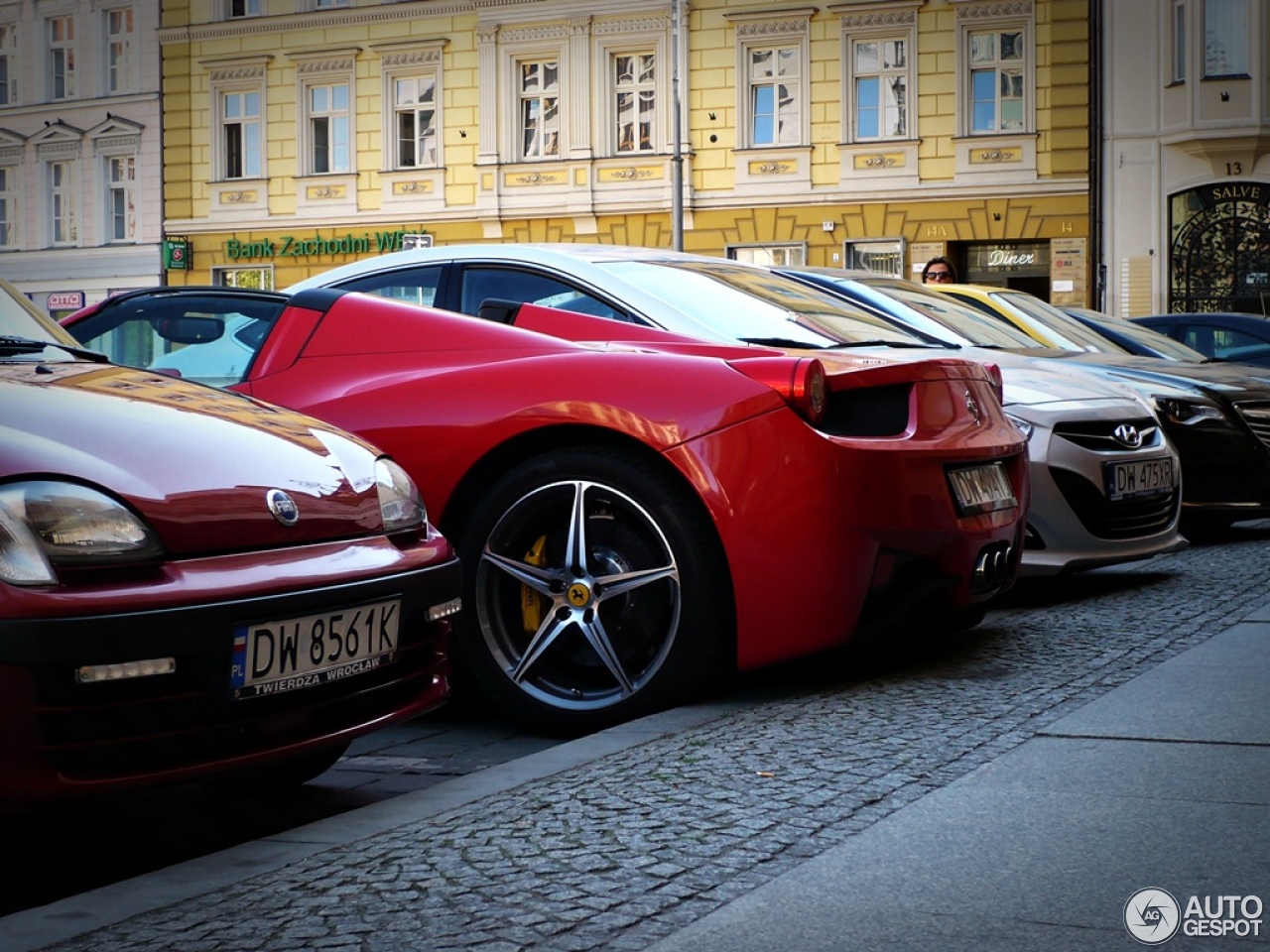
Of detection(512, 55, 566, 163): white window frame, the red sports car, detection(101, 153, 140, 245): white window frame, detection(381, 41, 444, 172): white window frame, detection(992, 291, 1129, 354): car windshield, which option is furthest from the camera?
detection(101, 153, 140, 245): white window frame

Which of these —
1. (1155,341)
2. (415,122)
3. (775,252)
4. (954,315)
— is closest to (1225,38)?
(775,252)

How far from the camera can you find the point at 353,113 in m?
32.4

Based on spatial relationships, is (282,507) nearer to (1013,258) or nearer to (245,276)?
(1013,258)

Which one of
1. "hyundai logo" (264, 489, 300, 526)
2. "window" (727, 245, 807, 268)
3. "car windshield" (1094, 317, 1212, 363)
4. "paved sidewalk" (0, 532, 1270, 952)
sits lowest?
"paved sidewalk" (0, 532, 1270, 952)

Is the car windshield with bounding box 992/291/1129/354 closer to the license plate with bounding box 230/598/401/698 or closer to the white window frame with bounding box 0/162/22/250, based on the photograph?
the license plate with bounding box 230/598/401/698

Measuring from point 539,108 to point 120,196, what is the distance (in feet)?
30.6

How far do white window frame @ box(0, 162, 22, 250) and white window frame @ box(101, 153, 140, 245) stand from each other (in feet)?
7.26

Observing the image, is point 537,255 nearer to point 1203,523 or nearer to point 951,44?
point 1203,523

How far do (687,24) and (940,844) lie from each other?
28.0 m

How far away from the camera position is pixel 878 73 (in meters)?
28.9

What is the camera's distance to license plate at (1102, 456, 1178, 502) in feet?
22.9

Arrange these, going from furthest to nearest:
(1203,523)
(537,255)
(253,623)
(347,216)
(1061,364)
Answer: (347,216)
(1203,523)
(1061,364)
(537,255)
(253,623)

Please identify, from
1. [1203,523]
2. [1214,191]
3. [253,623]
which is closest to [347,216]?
[1214,191]

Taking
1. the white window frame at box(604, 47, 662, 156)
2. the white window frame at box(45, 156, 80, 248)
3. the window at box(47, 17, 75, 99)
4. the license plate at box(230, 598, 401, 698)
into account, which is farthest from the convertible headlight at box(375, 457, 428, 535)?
the window at box(47, 17, 75, 99)
